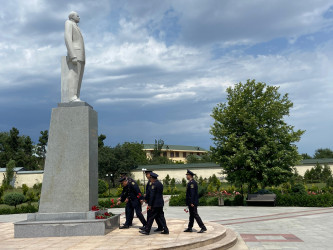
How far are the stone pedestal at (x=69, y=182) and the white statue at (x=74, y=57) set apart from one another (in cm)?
59

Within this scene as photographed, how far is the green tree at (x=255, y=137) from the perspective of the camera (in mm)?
20875

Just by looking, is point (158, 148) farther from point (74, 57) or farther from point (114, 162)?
point (74, 57)

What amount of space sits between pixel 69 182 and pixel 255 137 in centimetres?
1454

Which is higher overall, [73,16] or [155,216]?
[73,16]

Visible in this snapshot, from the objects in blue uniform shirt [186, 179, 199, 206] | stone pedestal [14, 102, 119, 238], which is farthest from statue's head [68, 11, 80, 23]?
blue uniform shirt [186, 179, 199, 206]

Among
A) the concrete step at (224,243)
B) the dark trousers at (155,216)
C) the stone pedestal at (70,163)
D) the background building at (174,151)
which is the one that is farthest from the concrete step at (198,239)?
the background building at (174,151)

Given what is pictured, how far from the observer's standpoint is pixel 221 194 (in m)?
22.3

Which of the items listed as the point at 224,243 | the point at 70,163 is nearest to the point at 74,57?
the point at 70,163

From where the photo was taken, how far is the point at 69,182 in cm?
968

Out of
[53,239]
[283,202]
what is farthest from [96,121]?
[283,202]

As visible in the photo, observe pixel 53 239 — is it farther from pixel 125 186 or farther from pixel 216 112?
pixel 216 112

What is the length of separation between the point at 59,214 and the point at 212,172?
36631 mm

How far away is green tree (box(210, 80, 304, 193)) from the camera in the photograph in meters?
20.9

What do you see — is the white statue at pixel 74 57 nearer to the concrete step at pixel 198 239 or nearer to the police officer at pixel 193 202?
the police officer at pixel 193 202
